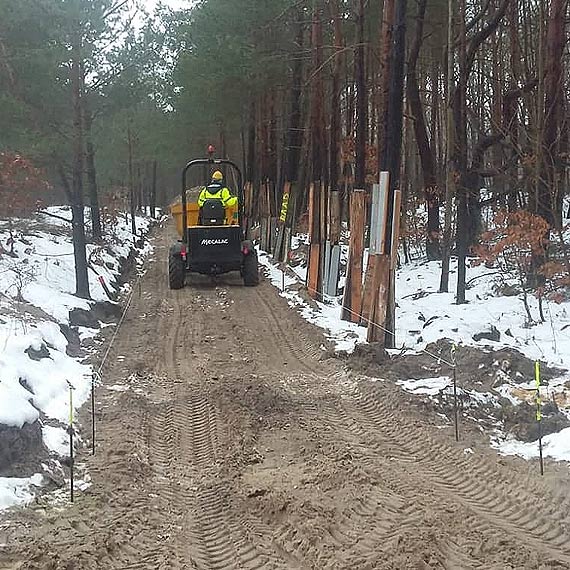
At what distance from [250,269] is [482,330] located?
27.7ft

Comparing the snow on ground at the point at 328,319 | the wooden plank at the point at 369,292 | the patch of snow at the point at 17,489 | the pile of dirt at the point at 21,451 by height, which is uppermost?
the wooden plank at the point at 369,292

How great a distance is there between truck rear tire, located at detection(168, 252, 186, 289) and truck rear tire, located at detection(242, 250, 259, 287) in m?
1.47

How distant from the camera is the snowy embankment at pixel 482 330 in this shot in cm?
801

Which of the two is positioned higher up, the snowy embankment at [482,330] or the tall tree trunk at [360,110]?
the tall tree trunk at [360,110]

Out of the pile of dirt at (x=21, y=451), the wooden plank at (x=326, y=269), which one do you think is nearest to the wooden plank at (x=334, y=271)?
the wooden plank at (x=326, y=269)

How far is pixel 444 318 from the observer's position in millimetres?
11859

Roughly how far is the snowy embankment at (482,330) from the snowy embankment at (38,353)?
12.7 feet

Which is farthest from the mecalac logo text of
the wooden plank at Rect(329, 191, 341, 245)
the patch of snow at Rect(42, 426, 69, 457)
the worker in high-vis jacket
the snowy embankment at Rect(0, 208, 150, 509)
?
the patch of snow at Rect(42, 426, 69, 457)

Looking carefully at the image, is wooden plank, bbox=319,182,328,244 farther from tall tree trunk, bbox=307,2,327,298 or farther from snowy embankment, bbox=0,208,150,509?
snowy embankment, bbox=0,208,150,509

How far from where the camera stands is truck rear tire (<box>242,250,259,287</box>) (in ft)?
60.5

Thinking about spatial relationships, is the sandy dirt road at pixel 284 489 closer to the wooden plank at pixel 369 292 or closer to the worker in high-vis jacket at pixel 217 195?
the wooden plank at pixel 369 292

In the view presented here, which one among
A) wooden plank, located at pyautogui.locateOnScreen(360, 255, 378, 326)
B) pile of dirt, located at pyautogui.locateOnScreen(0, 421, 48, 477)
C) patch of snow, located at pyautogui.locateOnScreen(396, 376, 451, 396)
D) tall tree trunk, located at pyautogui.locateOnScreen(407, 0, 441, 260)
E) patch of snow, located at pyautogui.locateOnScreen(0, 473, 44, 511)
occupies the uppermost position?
Result: tall tree trunk, located at pyautogui.locateOnScreen(407, 0, 441, 260)

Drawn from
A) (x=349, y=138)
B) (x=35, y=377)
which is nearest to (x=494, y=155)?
(x=349, y=138)

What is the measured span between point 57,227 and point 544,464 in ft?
68.5
